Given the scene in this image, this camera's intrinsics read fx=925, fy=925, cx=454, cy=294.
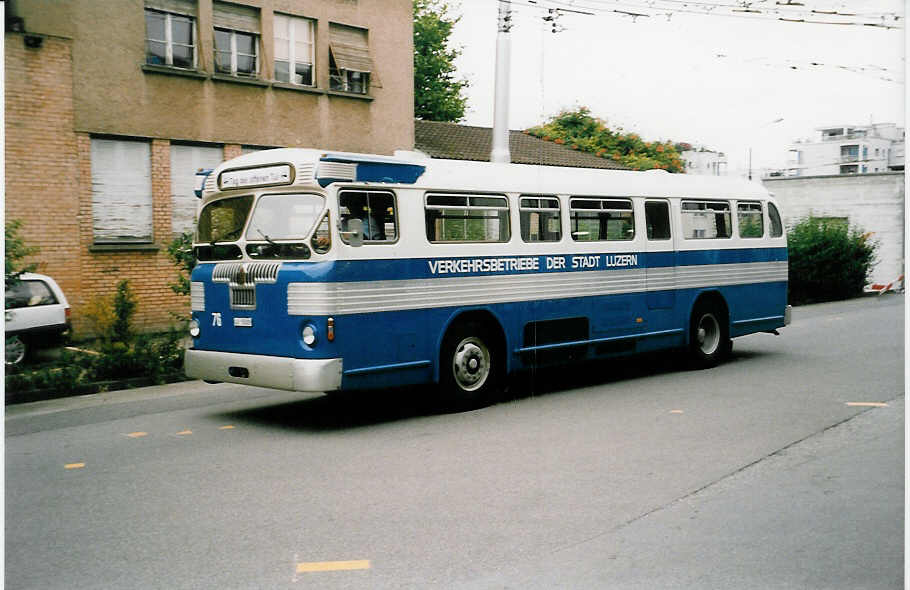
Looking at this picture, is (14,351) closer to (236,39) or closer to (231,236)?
(231,236)

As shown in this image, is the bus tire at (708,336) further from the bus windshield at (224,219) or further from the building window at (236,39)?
the building window at (236,39)

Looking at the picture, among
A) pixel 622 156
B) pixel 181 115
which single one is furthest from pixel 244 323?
pixel 622 156

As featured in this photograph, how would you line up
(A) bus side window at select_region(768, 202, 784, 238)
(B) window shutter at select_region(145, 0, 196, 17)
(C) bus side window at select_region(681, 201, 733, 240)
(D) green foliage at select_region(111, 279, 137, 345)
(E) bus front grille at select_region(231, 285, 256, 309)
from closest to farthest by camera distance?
(E) bus front grille at select_region(231, 285, 256, 309), (D) green foliage at select_region(111, 279, 137, 345), (C) bus side window at select_region(681, 201, 733, 240), (A) bus side window at select_region(768, 202, 784, 238), (B) window shutter at select_region(145, 0, 196, 17)

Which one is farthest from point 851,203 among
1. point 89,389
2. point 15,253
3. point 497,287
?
point 15,253

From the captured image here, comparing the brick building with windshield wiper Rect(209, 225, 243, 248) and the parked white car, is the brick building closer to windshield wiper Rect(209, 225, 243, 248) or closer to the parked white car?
the parked white car

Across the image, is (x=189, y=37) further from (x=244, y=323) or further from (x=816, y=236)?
(x=816, y=236)

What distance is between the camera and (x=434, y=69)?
23656 mm

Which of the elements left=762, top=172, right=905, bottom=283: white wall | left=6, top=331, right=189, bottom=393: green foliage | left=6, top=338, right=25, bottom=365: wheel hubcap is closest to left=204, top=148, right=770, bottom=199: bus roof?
left=6, top=331, right=189, bottom=393: green foliage

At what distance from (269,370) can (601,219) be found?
4.97 m

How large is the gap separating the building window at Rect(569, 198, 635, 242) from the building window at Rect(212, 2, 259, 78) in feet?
36.7

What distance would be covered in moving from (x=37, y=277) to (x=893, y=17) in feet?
39.4

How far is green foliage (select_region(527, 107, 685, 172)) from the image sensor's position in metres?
36.7

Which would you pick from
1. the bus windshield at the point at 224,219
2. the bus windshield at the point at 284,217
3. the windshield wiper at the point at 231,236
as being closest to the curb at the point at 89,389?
the bus windshield at the point at 224,219

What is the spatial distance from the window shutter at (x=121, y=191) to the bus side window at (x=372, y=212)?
10.2 metres
